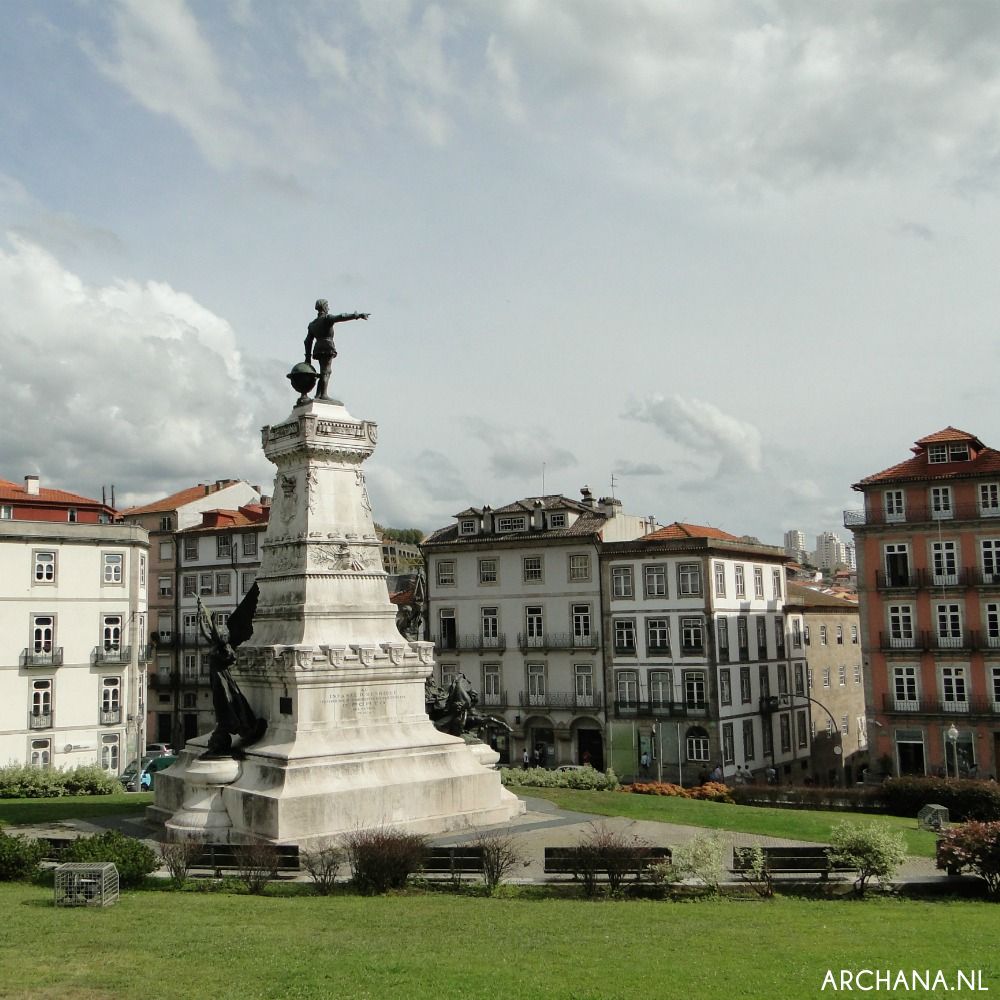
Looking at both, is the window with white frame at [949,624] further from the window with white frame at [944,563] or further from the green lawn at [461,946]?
the green lawn at [461,946]

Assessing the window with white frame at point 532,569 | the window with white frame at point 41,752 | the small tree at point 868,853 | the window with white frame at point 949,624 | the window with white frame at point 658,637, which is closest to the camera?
the small tree at point 868,853

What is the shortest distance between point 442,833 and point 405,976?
10.8 metres

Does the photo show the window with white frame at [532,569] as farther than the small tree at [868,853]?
Yes

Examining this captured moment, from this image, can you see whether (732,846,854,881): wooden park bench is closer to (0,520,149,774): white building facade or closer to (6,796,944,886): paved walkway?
(6,796,944,886): paved walkway

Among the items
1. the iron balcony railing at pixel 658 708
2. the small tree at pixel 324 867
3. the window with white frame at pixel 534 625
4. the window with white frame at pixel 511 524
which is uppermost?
the window with white frame at pixel 511 524

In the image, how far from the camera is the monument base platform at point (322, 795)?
62.3 feet

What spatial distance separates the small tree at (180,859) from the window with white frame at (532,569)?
31124 mm

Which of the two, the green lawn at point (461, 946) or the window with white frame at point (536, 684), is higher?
the window with white frame at point (536, 684)

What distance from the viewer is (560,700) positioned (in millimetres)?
45375

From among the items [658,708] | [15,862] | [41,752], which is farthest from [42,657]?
[15,862]

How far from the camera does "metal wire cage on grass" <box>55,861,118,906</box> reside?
45.1 ft

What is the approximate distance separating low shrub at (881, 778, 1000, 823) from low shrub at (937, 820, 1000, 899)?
372 inches

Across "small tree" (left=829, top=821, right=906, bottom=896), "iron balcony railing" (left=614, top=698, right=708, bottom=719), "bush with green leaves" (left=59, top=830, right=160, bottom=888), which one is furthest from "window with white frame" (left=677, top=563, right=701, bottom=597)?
"bush with green leaves" (left=59, top=830, right=160, bottom=888)
